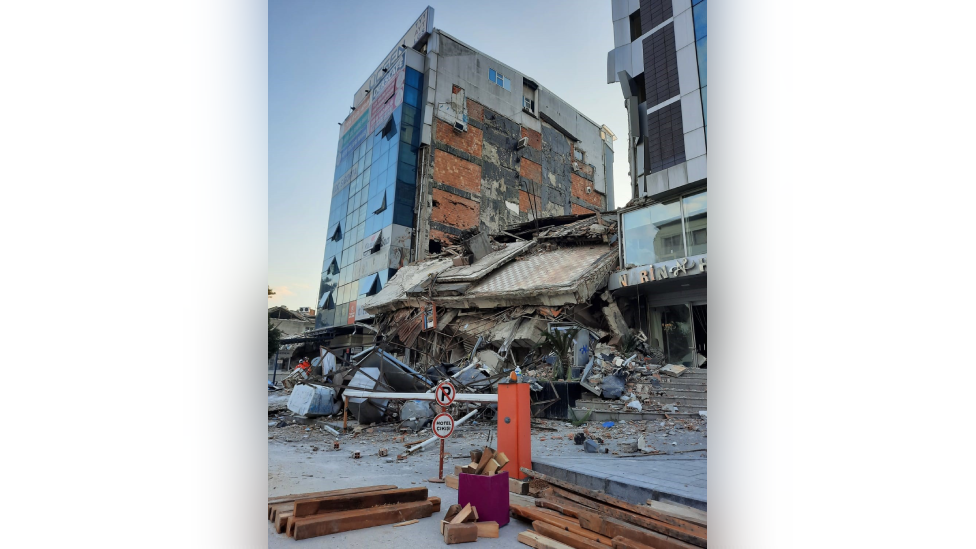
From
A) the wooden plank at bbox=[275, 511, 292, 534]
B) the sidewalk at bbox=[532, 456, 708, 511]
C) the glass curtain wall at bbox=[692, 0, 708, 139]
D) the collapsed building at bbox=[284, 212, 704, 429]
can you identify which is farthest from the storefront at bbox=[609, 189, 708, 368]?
the wooden plank at bbox=[275, 511, 292, 534]

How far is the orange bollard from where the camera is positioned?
5.77 metres

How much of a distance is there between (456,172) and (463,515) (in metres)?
29.9

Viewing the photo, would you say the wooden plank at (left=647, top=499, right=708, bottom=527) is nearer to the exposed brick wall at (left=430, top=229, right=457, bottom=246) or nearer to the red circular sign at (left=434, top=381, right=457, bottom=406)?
the red circular sign at (left=434, top=381, right=457, bottom=406)

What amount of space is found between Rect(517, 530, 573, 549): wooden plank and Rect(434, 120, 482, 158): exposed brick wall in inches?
1191

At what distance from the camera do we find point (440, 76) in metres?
32.3

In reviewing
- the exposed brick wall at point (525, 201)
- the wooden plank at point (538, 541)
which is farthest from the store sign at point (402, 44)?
the wooden plank at point (538, 541)

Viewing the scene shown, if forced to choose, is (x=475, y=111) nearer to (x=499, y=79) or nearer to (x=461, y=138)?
(x=461, y=138)

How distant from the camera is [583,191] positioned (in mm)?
41125

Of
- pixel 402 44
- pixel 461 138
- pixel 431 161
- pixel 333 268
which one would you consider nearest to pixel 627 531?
pixel 431 161
